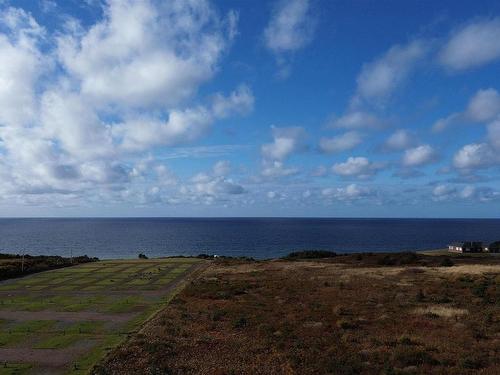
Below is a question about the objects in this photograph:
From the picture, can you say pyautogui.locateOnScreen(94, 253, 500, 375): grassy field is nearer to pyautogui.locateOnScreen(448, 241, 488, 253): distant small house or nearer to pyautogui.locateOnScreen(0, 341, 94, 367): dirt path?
pyautogui.locateOnScreen(0, 341, 94, 367): dirt path

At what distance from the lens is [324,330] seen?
26.6m

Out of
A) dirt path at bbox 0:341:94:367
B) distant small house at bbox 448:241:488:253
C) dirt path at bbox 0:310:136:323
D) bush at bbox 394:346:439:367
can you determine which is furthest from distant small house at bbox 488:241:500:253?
dirt path at bbox 0:341:94:367

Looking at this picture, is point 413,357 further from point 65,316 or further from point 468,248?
point 468,248

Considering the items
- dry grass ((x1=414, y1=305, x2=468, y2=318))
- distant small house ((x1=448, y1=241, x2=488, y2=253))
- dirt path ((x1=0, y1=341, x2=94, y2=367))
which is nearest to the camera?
dirt path ((x1=0, y1=341, x2=94, y2=367))

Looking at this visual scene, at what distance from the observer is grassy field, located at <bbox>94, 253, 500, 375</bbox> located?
66.0 ft

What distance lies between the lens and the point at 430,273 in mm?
52469

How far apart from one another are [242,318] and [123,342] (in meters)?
8.56

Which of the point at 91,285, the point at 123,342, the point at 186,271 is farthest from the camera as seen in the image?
the point at 186,271

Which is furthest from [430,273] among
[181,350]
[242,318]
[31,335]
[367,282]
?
[31,335]

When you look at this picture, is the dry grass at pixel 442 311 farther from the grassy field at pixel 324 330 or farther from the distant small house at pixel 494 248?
the distant small house at pixel 494 248

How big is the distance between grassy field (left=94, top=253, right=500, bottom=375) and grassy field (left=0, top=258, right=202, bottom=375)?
2035 mm

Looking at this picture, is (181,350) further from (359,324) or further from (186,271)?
(186,271)

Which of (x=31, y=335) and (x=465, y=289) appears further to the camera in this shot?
(x=465, y=289)

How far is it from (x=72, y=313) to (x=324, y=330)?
20279mm
